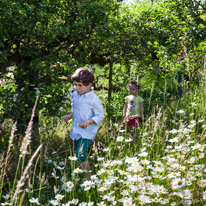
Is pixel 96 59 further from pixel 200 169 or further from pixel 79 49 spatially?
pixel 200 169

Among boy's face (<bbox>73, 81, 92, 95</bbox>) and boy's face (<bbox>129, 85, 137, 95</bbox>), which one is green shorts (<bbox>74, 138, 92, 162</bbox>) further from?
boy's face (<bbox>129, 85, 137, 95</bbox>)

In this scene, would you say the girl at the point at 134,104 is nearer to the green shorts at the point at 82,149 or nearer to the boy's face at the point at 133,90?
the boy's face at the point at 133,90

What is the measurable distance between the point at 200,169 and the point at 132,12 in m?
4.18

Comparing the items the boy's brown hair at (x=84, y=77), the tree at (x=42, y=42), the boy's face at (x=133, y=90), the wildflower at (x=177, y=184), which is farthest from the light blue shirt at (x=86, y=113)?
the boy's face at (x=133, y=90)

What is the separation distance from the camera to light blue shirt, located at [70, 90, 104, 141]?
341cm

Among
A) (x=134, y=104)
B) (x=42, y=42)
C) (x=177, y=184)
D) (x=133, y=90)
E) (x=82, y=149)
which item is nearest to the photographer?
(x=177, y=184)

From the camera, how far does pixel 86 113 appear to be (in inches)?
137

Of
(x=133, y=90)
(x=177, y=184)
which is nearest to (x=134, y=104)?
(x=133, y=90)

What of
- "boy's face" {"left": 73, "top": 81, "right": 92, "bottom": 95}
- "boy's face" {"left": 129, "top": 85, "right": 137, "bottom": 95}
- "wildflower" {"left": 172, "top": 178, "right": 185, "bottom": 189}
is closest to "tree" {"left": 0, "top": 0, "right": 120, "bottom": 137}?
"boy's face" {"left": 73, "top": 81, "right": 92, "bottom": 95}

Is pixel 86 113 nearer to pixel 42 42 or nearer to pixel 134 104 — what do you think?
pixel 42 42

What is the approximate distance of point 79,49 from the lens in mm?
4473

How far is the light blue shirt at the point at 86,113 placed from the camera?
341 centimetres

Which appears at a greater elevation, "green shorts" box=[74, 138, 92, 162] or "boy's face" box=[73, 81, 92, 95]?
"boy's face" box=[73, 81, 92, 95]

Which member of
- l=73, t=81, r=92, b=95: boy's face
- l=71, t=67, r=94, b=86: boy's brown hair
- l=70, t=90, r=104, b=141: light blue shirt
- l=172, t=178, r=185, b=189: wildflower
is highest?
l=71, t=67, r=94, b=86: boy's brown hair
